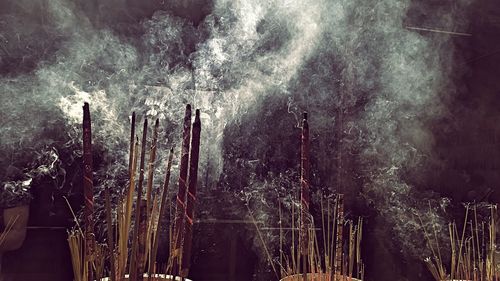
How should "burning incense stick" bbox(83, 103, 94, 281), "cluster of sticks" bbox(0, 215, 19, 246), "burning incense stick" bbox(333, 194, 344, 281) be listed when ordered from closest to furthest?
1. "burning incense stick" bbox(83, 103, 94, 281)
2. "burning incense stick" bbox(333, 194, 344, 281)
3. "cluster of sticks" bbox(0, 215, 19, 246)

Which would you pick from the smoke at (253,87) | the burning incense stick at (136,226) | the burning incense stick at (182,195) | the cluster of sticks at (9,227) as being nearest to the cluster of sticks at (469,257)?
the smoke at (253,87)

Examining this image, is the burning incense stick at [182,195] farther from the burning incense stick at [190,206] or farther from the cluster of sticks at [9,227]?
the cluster of sticks at [9,227]

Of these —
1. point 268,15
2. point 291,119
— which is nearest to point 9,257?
point 291,119

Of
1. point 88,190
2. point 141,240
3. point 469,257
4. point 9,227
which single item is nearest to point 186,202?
point 141,240

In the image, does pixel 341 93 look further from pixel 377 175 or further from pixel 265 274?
pixel 265 274

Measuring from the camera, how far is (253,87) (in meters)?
2.18

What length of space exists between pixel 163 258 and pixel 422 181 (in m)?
1.39

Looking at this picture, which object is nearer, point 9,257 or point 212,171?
point 9,257

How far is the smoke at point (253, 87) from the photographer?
187 centimetres

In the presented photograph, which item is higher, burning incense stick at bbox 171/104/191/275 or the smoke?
the smoke

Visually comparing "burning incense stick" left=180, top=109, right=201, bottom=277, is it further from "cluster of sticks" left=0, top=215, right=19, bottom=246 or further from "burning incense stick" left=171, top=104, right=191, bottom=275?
"cluster of sticks" left=0, top=215, right=19, bottom=246

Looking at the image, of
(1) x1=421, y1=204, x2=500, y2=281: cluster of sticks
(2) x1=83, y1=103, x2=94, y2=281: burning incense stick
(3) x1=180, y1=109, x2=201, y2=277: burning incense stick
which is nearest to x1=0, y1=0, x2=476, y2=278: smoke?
(1) x1=421, y1=204, x2=500, y2=281: cluster of sticks

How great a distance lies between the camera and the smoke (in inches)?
73.7

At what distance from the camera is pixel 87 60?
194 centimetres
